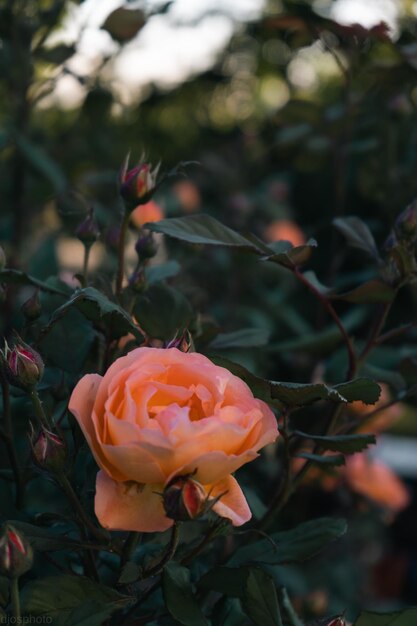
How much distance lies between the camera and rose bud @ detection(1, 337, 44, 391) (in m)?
0.42

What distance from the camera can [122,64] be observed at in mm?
1588

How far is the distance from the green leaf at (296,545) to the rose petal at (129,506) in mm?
118

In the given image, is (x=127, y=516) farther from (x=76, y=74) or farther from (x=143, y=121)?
(x=143, y=121)

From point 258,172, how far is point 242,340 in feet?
4.04

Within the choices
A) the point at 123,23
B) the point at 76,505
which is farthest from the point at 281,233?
the point at 76,505

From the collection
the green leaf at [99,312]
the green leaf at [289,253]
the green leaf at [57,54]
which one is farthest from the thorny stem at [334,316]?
the green leaf at [57,54]

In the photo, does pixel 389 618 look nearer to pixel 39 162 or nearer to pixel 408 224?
pixel 408 224

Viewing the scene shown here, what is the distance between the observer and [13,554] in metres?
0.37

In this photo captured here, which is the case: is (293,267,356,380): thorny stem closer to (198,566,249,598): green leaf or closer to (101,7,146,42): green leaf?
(198,566,249,598): green leaf

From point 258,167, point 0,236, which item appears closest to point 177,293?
point 0,236

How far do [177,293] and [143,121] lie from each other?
4.46 feet

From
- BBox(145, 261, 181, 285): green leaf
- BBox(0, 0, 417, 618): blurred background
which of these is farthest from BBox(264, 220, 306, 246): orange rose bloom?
BBox(145, 261, 181, 285): green leaf

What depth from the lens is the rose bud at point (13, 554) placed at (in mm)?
372

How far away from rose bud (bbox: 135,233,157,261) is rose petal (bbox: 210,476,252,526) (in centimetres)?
20
